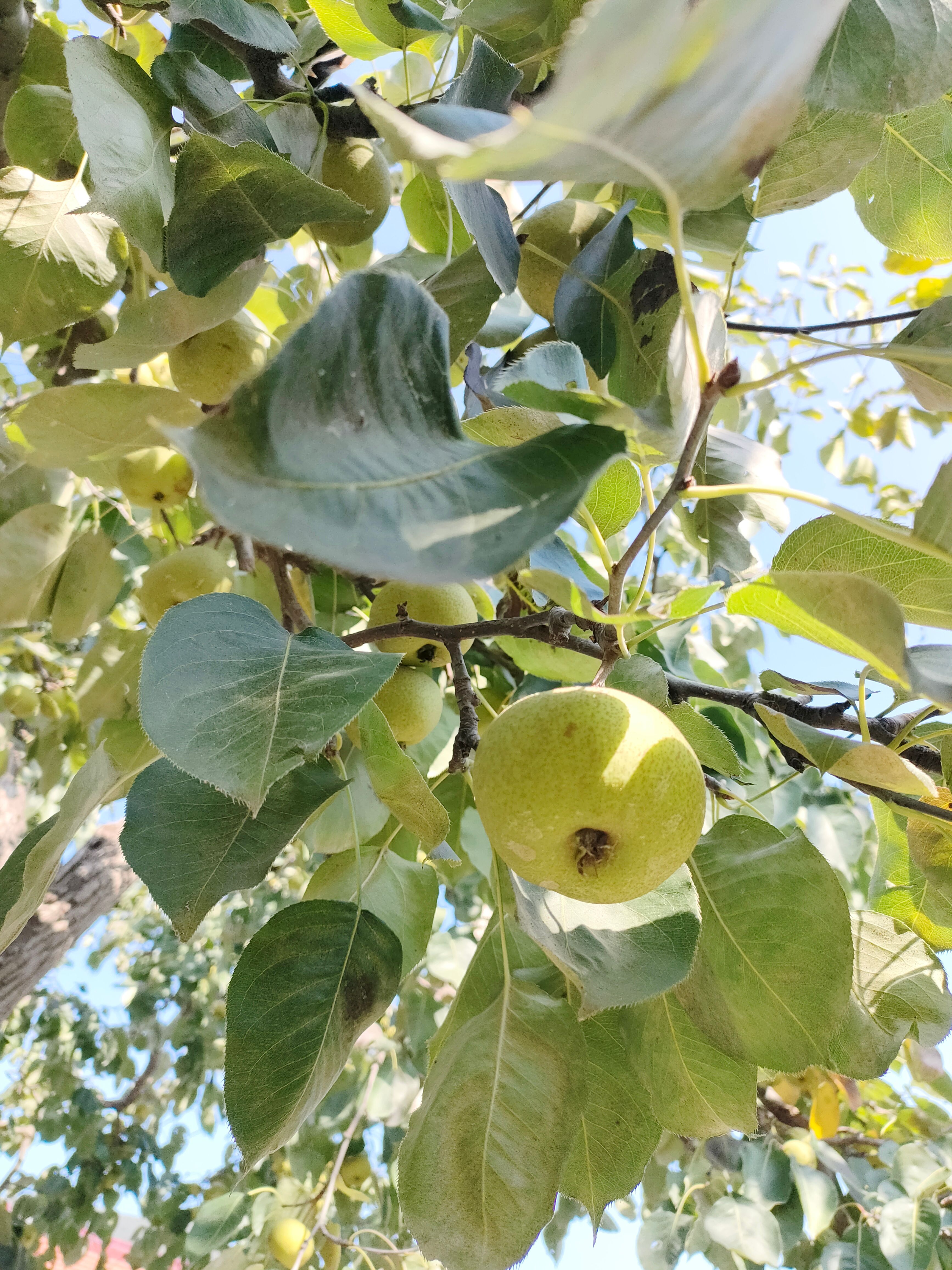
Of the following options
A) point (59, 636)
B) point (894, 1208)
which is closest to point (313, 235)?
point (59, 636)

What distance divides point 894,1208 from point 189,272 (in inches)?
82.3

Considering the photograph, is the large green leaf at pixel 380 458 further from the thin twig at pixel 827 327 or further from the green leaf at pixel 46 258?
the green leaf at pixel 46 258

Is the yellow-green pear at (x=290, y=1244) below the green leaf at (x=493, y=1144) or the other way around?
below

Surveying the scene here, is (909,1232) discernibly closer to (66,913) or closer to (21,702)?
(66,913)

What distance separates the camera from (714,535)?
921 mm

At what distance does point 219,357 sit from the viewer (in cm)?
97

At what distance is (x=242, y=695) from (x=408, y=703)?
425 millimetres

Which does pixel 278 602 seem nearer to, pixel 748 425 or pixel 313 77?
pixel 313 77

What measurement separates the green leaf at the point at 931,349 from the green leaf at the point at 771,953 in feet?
1.17

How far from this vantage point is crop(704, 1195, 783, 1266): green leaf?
1646mm

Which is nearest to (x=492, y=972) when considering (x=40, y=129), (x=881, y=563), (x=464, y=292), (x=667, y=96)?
(x=881, y=563)

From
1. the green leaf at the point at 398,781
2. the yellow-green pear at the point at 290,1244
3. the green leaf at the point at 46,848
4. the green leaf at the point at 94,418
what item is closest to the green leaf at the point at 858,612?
the green leaf at the point at 398,781

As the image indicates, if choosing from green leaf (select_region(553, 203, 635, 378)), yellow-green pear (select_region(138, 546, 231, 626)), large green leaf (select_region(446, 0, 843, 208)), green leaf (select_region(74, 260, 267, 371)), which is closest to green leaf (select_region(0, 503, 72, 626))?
yellow-green pear (select_region(138, 546, 231, 626))

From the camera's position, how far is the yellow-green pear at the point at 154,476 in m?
1.16
